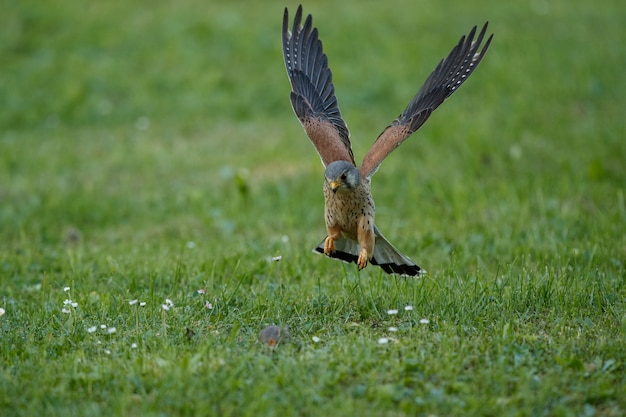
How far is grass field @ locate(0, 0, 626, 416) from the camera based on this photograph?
405 cm

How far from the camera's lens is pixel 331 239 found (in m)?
5.56

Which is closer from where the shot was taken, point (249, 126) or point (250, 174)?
point (250, 174)

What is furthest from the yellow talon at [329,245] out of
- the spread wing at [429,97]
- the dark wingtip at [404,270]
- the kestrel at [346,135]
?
the spread wing at [429,97]

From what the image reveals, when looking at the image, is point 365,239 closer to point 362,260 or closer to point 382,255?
point 362,260

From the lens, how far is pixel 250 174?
30.7 feet

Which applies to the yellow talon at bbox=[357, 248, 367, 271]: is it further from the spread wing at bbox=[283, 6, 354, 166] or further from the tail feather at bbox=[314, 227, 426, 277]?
the spread wing at bbox=[283, 6, 354, 166]

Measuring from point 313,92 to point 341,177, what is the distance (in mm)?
1472

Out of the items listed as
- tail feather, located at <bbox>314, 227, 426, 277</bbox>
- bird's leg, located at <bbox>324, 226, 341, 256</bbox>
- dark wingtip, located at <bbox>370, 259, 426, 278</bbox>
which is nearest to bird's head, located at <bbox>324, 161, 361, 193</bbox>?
bird's leg, located at <bbox>324, 226, 341, 256</bbox>

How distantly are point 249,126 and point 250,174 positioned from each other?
5.94 feet

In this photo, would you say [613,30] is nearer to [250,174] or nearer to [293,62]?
[250,174]

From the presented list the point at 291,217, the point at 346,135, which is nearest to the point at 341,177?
the point at 346,135

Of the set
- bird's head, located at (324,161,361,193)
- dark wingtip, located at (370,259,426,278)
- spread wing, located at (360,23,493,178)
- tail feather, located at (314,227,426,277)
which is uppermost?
spread wing, located at (360,23,493,178)

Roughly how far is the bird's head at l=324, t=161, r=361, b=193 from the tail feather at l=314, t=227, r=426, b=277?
51 cm

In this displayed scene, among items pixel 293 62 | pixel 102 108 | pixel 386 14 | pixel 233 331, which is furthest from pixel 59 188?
pixel 386 14
